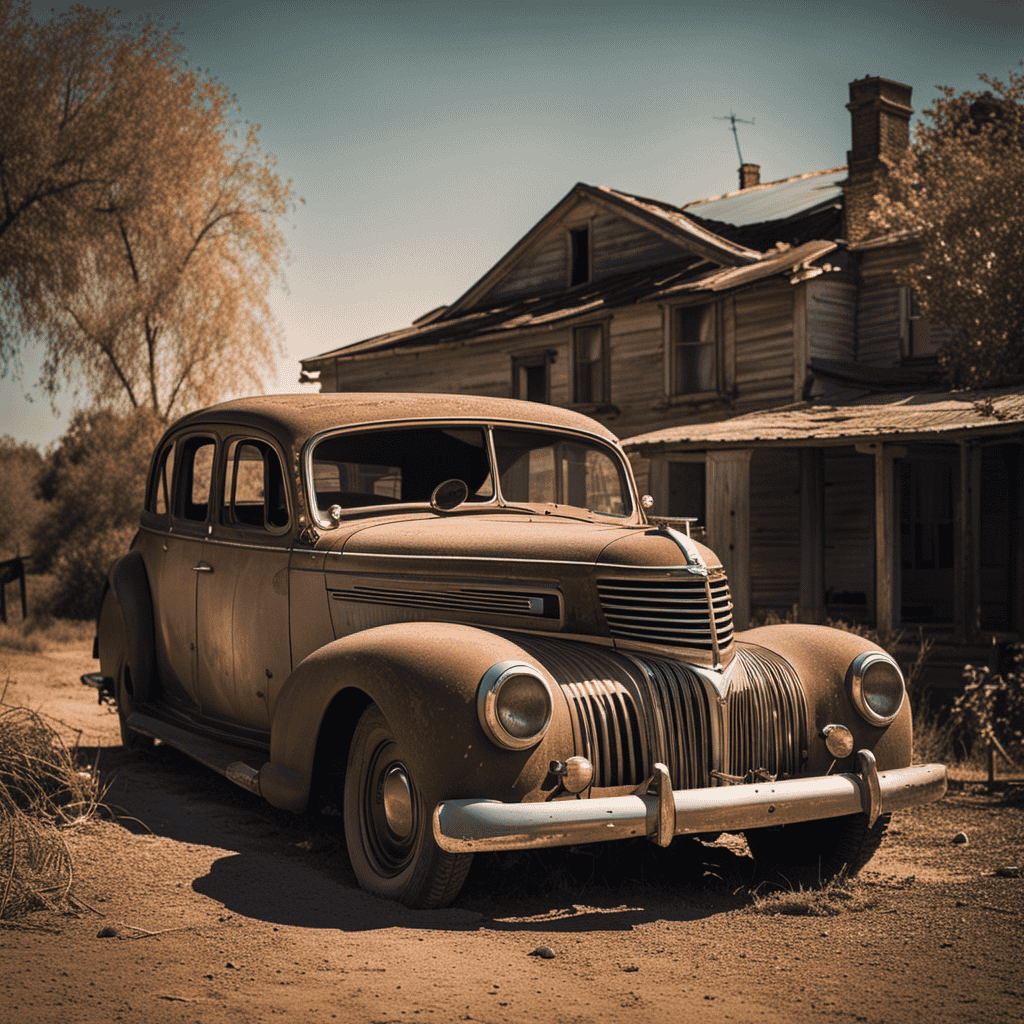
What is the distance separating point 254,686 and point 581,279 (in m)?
18.1

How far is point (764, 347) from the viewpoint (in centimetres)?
1805

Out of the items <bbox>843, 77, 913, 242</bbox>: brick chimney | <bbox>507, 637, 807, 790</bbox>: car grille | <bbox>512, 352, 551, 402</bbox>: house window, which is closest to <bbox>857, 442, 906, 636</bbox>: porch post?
<bbox>843, 77, 913, 242</bbox>: brick chimney

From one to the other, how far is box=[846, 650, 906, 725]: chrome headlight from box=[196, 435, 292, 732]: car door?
2.59m

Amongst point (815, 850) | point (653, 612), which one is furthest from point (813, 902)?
point (653, 612)

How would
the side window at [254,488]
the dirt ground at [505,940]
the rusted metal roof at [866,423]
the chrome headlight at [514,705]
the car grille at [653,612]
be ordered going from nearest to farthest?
the dirt ground at [505,940]
the chrome headlight at [514,705]
the car grille at [653,612]
the side window at [254,488]
the rusted metal roof at [866,423]

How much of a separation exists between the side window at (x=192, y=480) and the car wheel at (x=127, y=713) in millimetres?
1116

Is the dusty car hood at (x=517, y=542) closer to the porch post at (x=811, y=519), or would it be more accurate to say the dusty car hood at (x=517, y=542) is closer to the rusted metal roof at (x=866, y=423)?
the rusted metal roof at (x=866, y=423)

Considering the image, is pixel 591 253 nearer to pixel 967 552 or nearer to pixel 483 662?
pixel 967 552

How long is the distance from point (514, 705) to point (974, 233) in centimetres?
1398

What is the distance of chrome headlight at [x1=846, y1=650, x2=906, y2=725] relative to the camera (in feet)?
15.8

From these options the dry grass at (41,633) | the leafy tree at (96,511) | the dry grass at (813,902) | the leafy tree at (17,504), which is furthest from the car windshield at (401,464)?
the leafy tree at (17,504)

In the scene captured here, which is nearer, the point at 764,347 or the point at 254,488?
the point at 254,488

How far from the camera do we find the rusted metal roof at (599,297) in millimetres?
17578

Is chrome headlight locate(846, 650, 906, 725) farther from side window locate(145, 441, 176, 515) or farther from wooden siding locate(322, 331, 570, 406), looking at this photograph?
wooden siding locate(322, 331, 570, 406)
